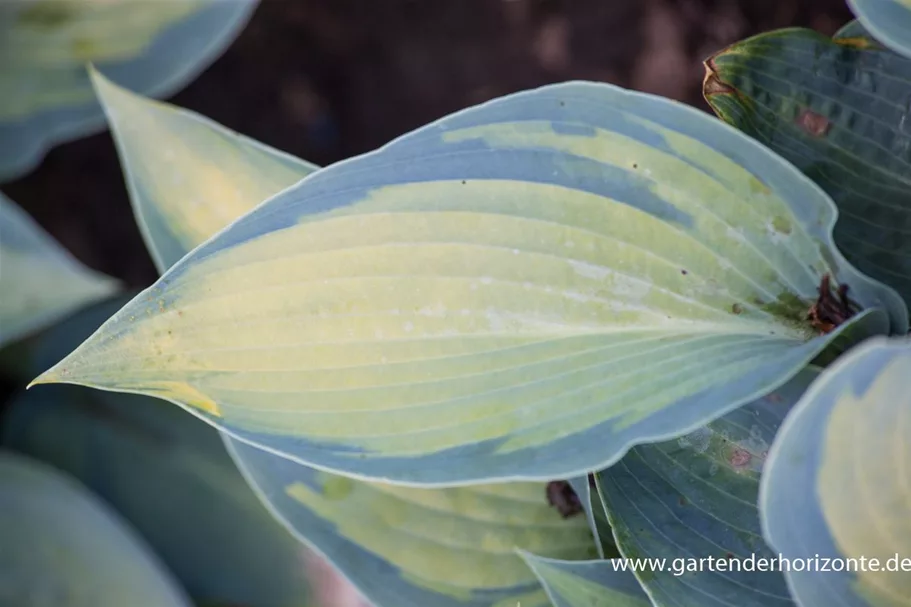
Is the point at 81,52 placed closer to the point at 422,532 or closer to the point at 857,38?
the point at 422,532

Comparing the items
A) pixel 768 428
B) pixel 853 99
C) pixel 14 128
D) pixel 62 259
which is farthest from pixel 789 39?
pixel 14 128

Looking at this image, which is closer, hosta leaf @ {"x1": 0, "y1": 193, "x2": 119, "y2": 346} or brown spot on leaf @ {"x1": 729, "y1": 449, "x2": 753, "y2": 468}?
brown spot on leaf @ {"x1": 729, "y1": 449, "x2": 753, "y2": 468}

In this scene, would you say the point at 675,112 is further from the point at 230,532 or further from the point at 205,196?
the point at 230,532

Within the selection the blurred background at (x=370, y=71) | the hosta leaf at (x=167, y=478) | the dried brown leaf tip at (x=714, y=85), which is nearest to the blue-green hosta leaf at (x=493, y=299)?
the dried brown leaf tip at (x=714, y=85)

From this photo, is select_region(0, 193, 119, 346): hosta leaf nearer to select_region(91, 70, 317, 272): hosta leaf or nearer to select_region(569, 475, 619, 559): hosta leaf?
select_region(91, 70, 317, 272): hosta leaf

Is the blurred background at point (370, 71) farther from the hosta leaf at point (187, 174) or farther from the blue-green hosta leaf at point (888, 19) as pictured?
the blue-green hosta leaf at point (888, 19)

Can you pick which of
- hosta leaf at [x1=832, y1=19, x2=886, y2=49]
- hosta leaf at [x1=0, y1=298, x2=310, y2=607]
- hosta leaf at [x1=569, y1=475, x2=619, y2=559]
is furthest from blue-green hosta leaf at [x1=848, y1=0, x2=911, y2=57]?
hosta leaf at [x1=0, y1=298, x2=310, y2=607]

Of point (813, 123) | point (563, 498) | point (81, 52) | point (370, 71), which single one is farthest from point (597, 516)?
point (370, 71)
